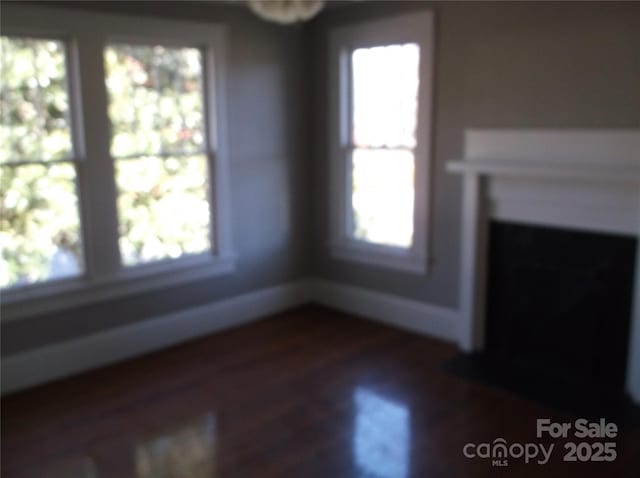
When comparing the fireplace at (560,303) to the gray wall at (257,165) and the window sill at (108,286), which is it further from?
the window sill at (108,286)

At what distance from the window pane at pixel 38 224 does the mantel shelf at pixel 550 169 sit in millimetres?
2409

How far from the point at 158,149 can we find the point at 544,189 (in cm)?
249

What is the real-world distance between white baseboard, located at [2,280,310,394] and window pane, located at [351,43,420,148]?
146cm

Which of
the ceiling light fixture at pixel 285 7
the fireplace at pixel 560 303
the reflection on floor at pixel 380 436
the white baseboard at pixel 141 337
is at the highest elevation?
the ceiling light fixture at pixel 285 7

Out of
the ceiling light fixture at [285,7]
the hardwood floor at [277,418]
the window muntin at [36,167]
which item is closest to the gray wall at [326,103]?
the window muntin at [36,167]

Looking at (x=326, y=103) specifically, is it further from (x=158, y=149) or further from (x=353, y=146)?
(x=158, y=149)

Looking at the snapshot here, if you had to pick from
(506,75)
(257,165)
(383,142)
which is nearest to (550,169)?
(506,75)

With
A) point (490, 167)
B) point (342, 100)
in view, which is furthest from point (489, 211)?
point (342, 100)

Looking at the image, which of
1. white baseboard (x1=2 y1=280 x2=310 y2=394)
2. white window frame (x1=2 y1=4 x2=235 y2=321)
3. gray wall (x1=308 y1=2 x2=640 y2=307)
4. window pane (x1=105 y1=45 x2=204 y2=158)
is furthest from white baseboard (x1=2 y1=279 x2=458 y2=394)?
window pane (x1=105 y1=45 x2=204 y2=158)

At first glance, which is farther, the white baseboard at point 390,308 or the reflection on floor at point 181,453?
the white baseboard at point 390,308

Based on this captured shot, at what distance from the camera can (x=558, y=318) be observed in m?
3.71

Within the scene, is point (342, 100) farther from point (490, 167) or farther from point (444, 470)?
point (444, 470)

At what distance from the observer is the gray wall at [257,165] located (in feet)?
13.8

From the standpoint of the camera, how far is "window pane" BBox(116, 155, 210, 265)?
4.04 metres
